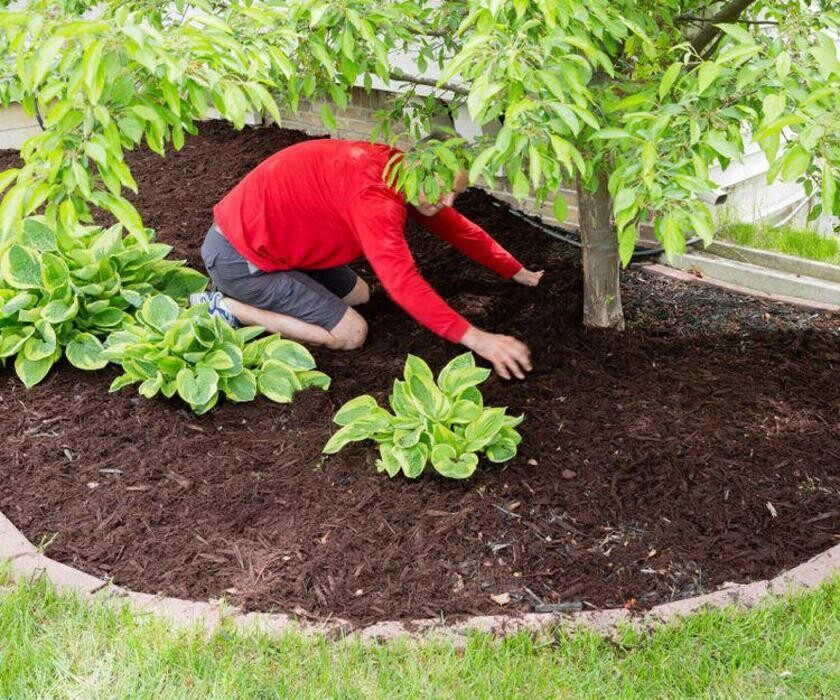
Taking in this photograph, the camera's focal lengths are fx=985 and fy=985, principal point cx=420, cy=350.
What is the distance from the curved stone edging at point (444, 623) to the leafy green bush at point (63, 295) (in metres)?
1.22

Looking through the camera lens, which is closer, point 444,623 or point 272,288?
point 444,623

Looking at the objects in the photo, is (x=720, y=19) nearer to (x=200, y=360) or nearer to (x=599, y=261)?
(x=599, y=261)

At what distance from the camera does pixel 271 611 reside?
112 inches

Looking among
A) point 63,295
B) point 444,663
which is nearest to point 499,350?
point 444,663

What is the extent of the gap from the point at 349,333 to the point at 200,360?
0.76 meters

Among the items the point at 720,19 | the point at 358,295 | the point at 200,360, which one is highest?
the point at 720,19

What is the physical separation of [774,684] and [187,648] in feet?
5.18

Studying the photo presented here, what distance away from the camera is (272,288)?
4.32 metres

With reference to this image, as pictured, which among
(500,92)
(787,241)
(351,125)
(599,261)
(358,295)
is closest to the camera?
(500,92)

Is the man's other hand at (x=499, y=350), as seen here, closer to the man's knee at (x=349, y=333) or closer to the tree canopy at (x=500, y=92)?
the man's knee at (x=349, y=333)

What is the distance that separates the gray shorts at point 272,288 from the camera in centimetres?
430

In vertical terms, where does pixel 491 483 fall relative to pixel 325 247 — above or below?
below

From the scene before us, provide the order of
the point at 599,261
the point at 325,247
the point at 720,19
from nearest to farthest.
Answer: the point at 720,19 → the point at 599,261 → the point at 325,247

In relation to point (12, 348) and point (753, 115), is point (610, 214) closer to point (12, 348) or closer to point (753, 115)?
point (753, 115)
